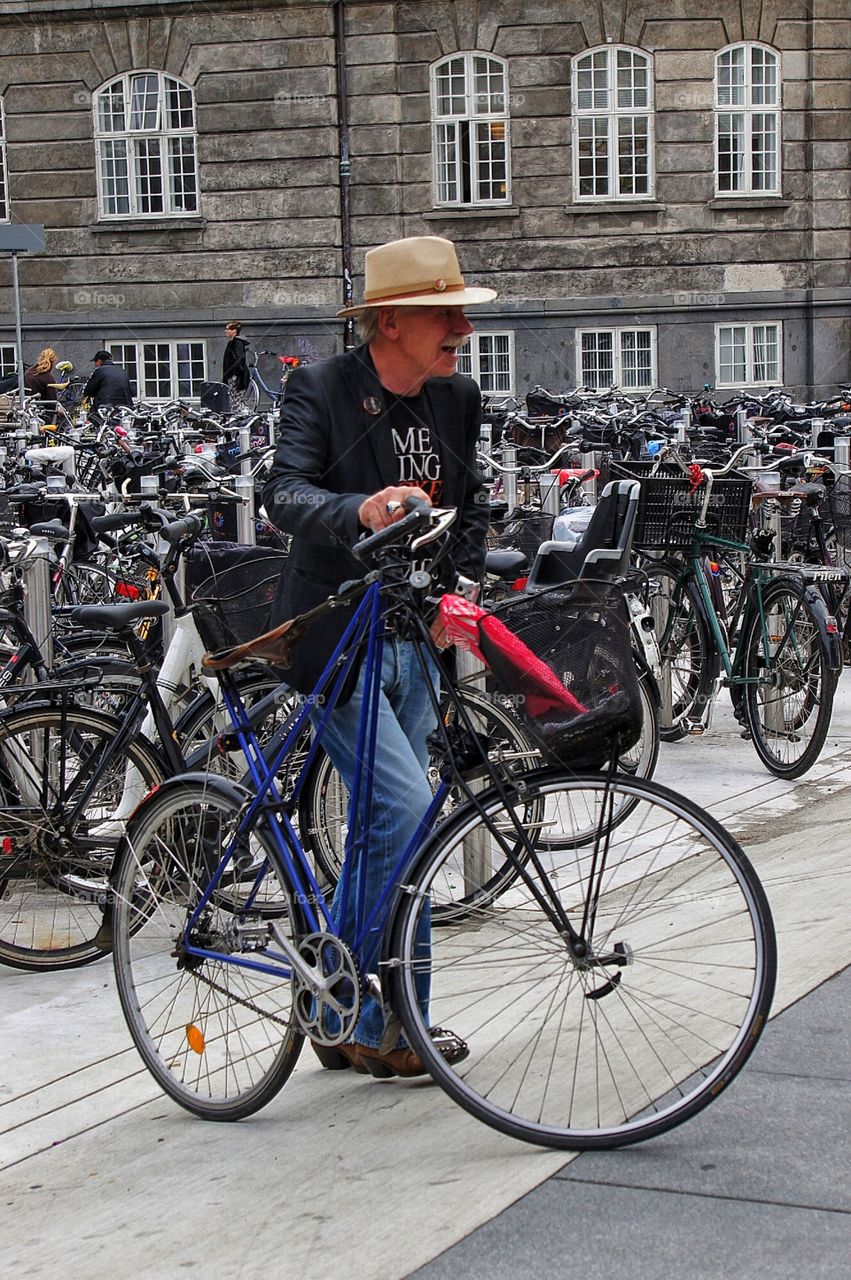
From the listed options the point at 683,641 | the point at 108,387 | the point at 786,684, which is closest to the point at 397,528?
the point at 786,684

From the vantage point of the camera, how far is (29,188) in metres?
29.8

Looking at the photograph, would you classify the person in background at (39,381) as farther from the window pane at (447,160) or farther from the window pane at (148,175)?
the window pane at (447,160)

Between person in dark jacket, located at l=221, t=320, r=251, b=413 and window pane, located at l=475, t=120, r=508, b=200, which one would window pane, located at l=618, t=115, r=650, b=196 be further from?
person in dark jacket, located at l=221, t=320, r=251, b=413

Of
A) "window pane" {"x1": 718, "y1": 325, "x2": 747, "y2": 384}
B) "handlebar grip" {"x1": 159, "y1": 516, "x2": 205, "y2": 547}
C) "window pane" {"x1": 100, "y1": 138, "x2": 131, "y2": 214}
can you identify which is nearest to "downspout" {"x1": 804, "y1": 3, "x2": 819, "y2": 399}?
"window pane" {"x1": 718, "y1": 325, "x2": 747, "y2": 384}

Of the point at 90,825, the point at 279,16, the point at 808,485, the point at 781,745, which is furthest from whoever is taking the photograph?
the point at 279,16

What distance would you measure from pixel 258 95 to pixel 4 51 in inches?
166

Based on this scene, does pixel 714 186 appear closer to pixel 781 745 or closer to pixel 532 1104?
pixel 781 745

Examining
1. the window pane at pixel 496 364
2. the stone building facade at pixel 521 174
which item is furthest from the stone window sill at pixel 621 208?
the window pane at pixel 496 364

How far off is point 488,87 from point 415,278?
1021 inches

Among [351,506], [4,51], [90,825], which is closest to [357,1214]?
[351,506]

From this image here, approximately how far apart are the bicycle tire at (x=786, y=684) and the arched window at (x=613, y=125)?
21.7 m

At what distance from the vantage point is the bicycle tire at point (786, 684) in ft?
25.3

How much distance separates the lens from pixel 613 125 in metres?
28.7

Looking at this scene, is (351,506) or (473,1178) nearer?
(473,1178)
